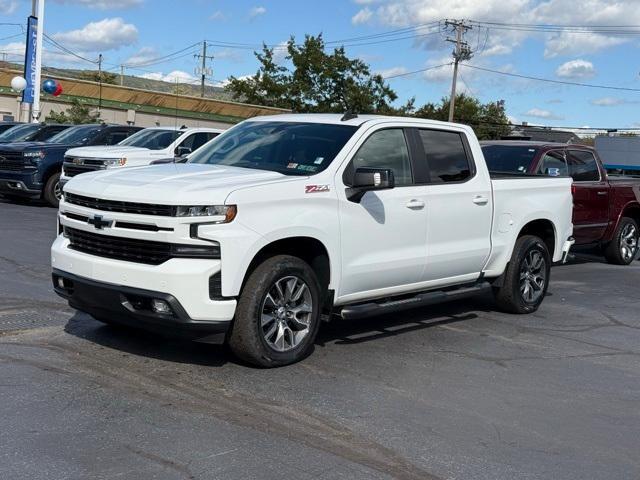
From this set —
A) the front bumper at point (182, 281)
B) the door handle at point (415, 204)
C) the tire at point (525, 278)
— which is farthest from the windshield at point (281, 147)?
the tire at point (525, 278)

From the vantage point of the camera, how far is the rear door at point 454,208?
7441mm

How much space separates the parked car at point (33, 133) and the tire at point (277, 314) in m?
15.6

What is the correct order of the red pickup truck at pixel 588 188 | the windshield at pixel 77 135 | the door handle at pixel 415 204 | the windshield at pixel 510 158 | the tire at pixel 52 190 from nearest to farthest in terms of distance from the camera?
1. the door handle at pixel 415 204
2. the windshield at pixel 510 158
3. the red pickup truck at pixel 588 188
4. the tire at pixel 52 190
5. the windshield at pixel 77 135

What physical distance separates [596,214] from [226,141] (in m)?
7.50

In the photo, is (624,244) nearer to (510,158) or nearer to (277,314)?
(510,158)

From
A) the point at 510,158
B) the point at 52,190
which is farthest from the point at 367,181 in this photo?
the point at 52,190

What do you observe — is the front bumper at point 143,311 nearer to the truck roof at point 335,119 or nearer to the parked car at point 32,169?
the truck roof at point 335,119

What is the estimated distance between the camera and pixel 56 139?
62.7ft

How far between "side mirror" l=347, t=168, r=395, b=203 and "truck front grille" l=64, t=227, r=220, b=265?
4.65 feet

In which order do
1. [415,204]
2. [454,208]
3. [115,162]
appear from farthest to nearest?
[115,162] → [454,208] → [415,204]

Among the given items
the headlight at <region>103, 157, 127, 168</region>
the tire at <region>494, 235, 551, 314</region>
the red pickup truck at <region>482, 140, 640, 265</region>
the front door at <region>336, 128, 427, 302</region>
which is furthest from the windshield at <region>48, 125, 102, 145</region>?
the front door at <region>336, 128, 427, 302</region>

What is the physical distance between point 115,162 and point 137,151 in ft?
1.98

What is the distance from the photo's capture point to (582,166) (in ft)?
42.4

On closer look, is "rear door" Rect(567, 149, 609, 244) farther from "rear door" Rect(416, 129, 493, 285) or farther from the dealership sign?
the dealership sign
